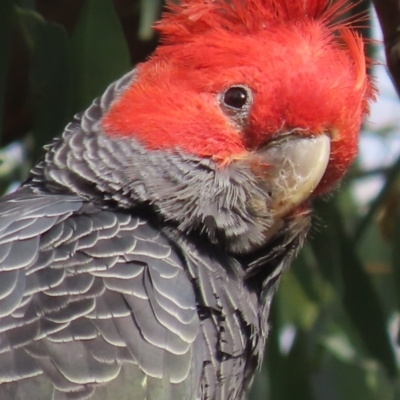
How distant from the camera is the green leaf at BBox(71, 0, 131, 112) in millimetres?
1694

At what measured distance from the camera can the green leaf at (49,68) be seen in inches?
64.7

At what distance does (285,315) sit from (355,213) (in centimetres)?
52

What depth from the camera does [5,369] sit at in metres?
1.22

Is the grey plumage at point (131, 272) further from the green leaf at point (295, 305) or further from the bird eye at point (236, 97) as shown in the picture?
the green leaf at point (295, 305)

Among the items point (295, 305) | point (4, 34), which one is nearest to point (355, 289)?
point (295, 305)

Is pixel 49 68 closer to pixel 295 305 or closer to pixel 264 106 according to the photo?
pixel 264 106

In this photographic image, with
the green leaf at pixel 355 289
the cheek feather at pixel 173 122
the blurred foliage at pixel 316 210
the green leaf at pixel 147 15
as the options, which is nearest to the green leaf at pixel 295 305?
the blurred foliage at pixel 316 210

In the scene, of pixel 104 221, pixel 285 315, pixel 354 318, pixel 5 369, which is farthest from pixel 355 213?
pixel 5 369

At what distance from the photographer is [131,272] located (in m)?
1.34

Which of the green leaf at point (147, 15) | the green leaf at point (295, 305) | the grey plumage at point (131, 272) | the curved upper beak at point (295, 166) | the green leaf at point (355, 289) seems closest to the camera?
the grey plumage at point (131, 272)

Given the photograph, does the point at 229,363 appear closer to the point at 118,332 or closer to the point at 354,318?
the point at 118,332

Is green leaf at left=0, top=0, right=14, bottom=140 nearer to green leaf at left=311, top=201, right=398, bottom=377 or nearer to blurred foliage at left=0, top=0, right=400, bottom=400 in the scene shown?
blurred foliage at left=0, top=0, right=400, bottom=400

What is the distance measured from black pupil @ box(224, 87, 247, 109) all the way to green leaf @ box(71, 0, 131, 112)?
1.03ft

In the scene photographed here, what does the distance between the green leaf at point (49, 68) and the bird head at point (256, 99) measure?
6.4 inches
